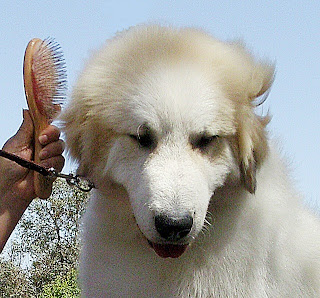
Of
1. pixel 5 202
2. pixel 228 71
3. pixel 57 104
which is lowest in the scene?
pixel 5 202

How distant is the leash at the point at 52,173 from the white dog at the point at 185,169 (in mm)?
61

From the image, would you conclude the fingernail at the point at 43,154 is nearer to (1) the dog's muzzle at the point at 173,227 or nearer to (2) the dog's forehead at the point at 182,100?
(2) the dog's forehead at the point at 182,100

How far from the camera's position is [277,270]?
3.88m

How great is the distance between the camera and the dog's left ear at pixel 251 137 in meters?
3.81

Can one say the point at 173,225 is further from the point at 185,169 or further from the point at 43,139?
the point at 43,139

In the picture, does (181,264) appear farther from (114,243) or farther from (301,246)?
(301,246)

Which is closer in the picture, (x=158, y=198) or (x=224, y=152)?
(x=158, y=198)

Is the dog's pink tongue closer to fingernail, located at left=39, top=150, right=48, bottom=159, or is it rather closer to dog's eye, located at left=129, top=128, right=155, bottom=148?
dog's eye, located at left=129, top=128, right=155, bottom=148

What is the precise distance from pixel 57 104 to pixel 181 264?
137cm

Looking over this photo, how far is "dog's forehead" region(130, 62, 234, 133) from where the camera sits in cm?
358

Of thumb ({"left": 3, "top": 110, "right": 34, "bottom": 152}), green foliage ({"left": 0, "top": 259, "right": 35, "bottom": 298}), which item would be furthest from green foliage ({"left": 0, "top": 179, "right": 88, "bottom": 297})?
thumb ({"left": 3, "top": 110, "right": 34, "bottom": 152})

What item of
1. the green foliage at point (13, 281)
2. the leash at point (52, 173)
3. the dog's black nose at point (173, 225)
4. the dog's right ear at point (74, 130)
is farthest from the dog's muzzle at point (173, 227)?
the green foliage at point (13, 281)

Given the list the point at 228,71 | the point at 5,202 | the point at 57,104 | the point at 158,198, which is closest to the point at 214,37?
the point at 228,71

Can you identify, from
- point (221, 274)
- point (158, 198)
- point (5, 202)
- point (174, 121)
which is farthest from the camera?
point (5, 202)
